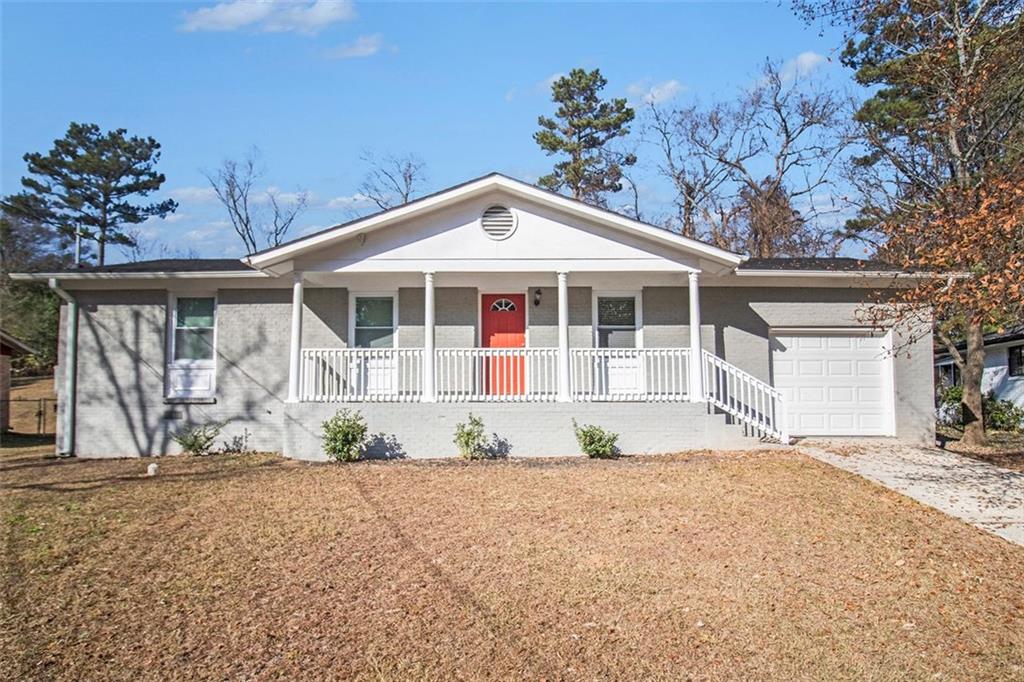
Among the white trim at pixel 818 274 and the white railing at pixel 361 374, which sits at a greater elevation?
the white trim at pixel 818 274

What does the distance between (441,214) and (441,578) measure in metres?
7.80

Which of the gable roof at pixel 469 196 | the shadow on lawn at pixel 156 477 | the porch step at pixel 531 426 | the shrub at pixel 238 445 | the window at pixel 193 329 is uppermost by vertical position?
the gable roof at pixel 469 196

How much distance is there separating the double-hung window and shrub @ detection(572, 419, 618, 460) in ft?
23.6

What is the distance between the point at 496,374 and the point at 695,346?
3.55 meters

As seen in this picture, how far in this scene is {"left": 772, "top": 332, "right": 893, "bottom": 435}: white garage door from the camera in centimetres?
1402

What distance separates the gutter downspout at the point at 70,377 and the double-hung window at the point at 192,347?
5.65ft

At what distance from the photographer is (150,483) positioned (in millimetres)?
10406

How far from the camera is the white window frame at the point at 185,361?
1401 centimetres

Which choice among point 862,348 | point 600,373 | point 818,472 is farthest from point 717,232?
point 818,472

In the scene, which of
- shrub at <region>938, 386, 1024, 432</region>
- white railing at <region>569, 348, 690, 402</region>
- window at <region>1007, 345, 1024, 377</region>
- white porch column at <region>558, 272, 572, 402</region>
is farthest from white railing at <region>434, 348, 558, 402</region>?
window at <region>1007, 345, 1024, 377</region>

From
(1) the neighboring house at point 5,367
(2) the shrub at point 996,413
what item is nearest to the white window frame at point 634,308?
(2) the shrub at point 996,413

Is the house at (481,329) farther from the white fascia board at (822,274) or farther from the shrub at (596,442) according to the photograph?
the shrub at (596,442)

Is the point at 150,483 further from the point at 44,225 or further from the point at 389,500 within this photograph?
the point at 44,225

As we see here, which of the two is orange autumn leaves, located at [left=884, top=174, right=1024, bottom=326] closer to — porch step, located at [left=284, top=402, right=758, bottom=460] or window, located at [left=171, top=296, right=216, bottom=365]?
porch step, located at [left=284, top=402, right=758, bottom=460]
